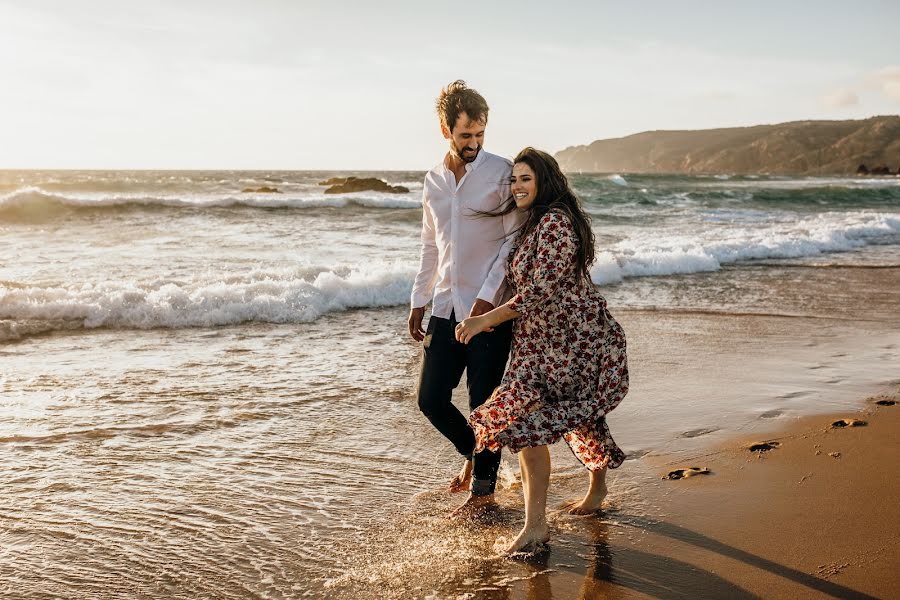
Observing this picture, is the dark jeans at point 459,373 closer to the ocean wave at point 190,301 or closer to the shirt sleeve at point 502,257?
the shirt sleeve at point 502,257

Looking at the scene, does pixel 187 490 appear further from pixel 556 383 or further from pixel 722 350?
pixel 722 350

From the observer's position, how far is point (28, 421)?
15.6 ft

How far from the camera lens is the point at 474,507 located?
3520 mm

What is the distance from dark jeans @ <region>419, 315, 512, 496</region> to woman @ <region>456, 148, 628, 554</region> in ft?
0.55

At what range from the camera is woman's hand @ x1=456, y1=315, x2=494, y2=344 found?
121 inches

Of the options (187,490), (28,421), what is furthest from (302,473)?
(28,421)

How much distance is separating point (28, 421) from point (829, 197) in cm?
3896

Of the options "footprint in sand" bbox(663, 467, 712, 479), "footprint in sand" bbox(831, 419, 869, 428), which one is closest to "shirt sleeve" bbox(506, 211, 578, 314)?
"footprint in sand" bbox(663, 467, 712, 479)

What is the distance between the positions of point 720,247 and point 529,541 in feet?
41.1

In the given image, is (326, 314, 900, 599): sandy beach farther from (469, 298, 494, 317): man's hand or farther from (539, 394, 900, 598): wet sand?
(469, 298, 494, 317): man's hand

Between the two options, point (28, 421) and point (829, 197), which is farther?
point (829, 197)

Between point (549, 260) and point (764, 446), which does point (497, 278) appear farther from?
point (764, 446)

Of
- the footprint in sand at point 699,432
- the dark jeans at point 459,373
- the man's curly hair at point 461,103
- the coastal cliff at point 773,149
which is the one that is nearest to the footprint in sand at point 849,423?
the footprint in sand at point 699,432

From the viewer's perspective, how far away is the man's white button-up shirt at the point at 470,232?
326cm
